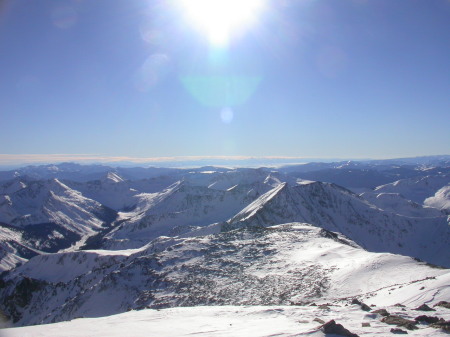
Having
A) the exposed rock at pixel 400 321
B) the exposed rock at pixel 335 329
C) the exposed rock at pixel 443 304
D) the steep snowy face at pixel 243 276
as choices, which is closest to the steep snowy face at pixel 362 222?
the steep snowy face at pixel 243 276

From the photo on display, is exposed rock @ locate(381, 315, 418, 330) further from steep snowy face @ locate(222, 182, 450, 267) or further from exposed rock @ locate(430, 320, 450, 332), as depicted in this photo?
steep snowy face @ locate(222, 182, 450, 267)

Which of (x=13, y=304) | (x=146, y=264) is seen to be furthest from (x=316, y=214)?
(x=13, y=304)

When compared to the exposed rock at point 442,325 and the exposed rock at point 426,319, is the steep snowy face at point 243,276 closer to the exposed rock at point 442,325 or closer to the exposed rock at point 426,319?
the exposed rock at point 426,319

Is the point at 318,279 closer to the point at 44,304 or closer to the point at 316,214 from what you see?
the point at 44,304

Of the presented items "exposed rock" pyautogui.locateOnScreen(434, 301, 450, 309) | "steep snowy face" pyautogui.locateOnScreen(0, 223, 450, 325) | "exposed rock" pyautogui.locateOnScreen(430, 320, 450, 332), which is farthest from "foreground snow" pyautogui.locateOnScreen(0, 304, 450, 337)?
"steep snowy face" pyautogui.locateOnScreen(0, 223, 450, 325)

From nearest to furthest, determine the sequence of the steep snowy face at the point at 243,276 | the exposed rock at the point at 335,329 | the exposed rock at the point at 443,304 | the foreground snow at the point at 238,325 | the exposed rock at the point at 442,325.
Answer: the exposed rock at the point at 335,329
the exposed rock at the point at 442,325
the foreground snow at the point at 238,325
the exposed rock at the point at 443,304
the steep snowy face at the point at 243,276

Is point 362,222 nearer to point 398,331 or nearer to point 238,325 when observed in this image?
point 238,325
